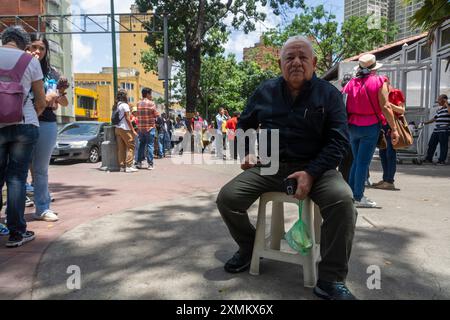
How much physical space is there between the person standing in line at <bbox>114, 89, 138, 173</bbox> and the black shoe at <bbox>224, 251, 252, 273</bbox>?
22.0 feet

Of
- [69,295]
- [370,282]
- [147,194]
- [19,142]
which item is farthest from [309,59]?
[147,194]

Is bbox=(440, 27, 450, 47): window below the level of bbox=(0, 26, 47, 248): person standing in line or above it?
above

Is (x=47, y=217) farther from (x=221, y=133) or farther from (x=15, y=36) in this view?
(x=221, y=133)

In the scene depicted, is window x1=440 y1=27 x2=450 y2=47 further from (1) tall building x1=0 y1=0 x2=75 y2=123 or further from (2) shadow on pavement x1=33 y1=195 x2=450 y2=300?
(1) tall building x1=0 y1=0 x2=75 y2=123

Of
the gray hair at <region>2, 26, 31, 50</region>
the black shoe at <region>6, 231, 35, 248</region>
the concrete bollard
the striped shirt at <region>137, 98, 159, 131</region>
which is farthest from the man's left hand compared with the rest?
the striped shirt at <region>137, 98, 159, 131</region>

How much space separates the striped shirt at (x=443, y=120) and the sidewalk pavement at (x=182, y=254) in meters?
5.43

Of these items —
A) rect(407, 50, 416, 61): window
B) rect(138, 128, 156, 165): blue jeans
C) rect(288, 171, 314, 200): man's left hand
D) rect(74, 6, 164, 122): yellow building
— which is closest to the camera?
rect(288, 171, 314, 200): man's left hand

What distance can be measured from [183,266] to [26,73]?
206cm

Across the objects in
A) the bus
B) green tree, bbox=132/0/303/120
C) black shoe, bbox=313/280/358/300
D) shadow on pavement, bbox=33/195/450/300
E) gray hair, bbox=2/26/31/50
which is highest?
green tree, bbox=132/0/303/120

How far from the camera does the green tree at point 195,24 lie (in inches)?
742

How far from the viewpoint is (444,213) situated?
513 centimetres

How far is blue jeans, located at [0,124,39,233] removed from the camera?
364 cm
